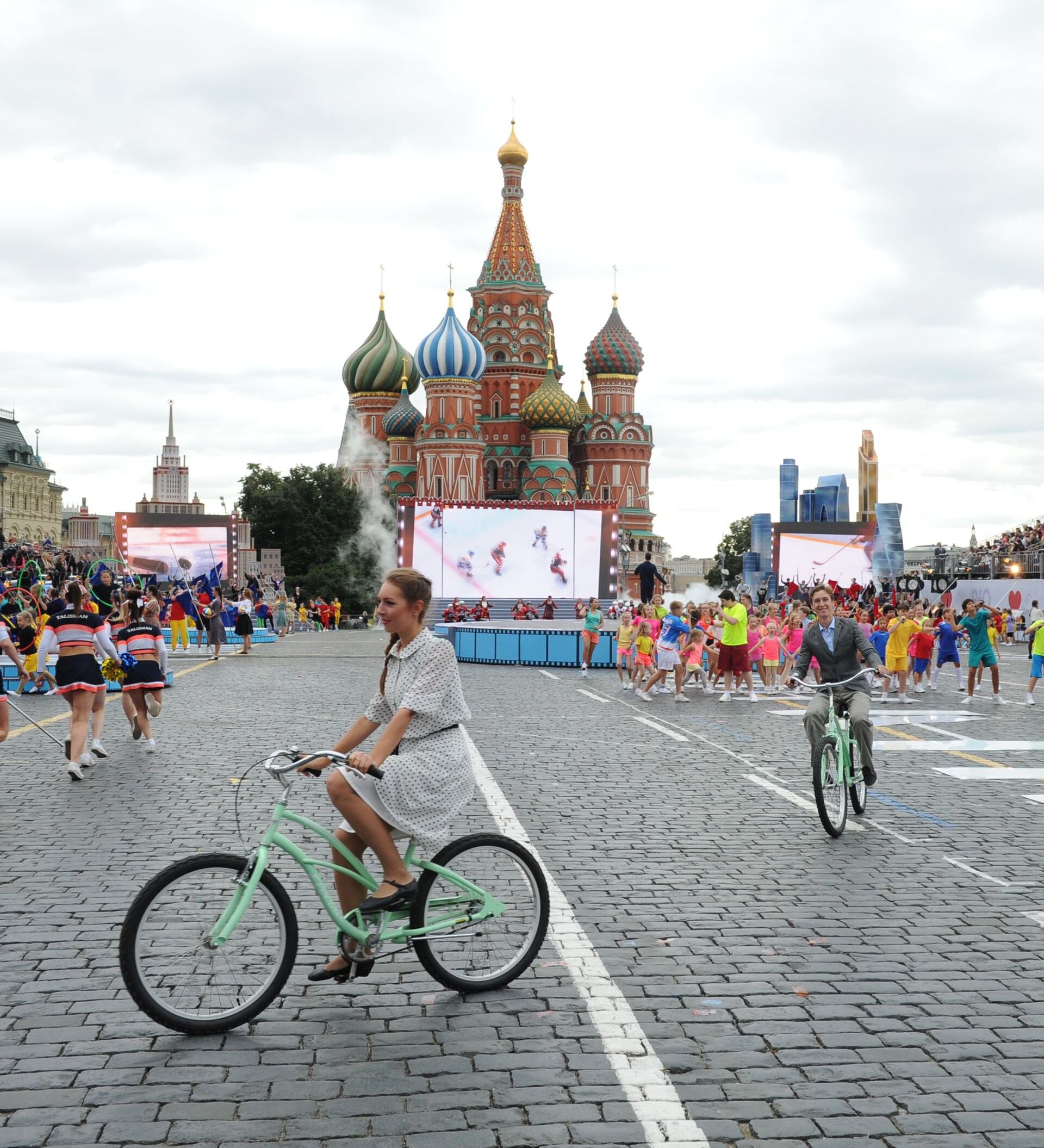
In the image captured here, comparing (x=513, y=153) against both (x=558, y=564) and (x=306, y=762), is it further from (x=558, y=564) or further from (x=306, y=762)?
(x=306, y=762)

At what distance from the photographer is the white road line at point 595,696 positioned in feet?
62.4

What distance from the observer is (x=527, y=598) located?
50719 mm

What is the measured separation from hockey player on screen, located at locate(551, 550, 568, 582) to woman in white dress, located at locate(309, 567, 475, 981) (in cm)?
4618

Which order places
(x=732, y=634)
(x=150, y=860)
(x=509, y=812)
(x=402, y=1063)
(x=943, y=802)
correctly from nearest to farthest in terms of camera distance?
(x=402, y=1063), (x=150, y=860), (x=509, y=812), (x=943, y=802), (x=732, y=634)

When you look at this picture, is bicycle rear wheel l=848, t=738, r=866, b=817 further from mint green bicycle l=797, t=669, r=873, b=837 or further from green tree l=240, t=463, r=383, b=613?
green tree l=240, t=463, r=383, b=613

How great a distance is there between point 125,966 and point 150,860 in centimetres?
292

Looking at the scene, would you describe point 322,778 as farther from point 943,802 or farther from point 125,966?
point 125,966

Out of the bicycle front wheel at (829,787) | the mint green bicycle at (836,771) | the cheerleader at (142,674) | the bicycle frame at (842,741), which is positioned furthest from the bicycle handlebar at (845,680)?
the cheerleader at (142,674)

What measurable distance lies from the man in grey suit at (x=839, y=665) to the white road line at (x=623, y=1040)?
3.11 m

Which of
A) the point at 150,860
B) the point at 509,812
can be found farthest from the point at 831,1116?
the point at 509,812

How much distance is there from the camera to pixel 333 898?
196 inches

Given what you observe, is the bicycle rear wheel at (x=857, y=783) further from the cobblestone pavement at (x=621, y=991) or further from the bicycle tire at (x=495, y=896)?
the bicycle tire at (x=495, y=896)

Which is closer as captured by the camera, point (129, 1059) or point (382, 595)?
point (129, 1059)

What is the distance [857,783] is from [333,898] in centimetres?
517
